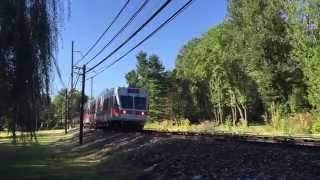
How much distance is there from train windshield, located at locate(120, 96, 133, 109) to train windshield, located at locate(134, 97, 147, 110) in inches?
14.7

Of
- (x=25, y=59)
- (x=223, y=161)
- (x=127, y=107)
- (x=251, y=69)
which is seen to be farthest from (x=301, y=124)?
(x=25, y=59)

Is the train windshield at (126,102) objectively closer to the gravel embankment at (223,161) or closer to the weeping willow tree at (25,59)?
the gravel embankment at (223,161)

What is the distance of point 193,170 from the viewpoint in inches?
678

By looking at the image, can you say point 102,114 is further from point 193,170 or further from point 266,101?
point 193,170

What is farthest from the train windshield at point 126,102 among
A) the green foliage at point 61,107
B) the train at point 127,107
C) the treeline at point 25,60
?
the treeline at point 25,60

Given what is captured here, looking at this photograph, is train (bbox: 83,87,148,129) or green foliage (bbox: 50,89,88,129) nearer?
green foliage (bbox: 50,89,88,129)

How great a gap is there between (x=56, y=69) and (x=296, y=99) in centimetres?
4699

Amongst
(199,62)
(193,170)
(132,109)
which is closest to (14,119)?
(193,170)

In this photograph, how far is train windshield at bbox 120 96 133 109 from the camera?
4206cm

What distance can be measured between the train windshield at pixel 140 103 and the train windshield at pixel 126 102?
373mm

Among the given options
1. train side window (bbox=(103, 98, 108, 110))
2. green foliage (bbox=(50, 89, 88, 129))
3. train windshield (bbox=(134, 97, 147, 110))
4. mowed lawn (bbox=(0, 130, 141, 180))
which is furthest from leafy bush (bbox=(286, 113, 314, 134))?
mowed lawn (bbox=(0, 130, 141, 180))

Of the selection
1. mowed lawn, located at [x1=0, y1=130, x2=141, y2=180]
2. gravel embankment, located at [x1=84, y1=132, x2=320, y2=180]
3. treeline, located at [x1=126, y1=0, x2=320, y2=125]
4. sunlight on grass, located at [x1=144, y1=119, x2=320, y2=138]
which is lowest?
mowed lawn, located at [x1=0, y1=130, x2=141, y2=180]

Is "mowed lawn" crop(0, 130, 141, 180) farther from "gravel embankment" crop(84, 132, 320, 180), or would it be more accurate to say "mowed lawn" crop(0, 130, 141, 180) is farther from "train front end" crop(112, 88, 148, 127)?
"train front end" crop(112, 88, 148, 127)

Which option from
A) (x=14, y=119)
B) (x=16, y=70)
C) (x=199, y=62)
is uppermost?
(x=199, y=62)
